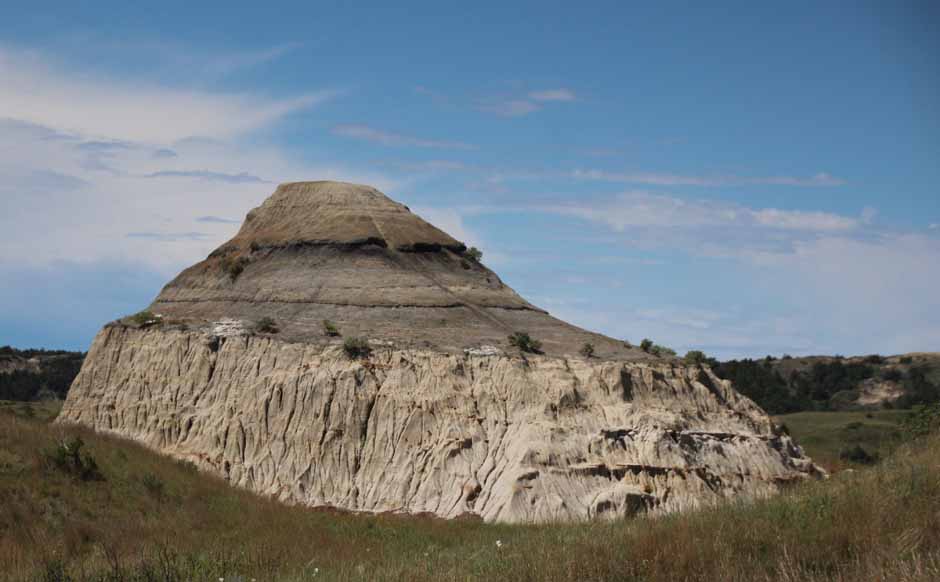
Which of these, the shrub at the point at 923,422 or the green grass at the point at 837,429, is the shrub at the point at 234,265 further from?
the shrub at the point at 923,422

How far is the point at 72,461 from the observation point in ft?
96.6

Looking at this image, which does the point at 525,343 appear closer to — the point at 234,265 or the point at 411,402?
the point at 411,402

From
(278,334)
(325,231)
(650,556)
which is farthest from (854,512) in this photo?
(325,231)

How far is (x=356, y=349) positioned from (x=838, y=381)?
8230cm

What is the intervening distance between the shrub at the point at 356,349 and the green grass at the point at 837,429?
2608 centimetres

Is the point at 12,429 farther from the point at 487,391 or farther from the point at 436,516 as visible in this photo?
the point at 487,391

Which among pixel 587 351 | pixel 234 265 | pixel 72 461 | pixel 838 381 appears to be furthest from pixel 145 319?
pixel 838 381

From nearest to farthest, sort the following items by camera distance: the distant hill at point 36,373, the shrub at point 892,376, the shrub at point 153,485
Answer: the shrub at point 153,485, the distant hill at point 36,373, the shrub at point 892,376

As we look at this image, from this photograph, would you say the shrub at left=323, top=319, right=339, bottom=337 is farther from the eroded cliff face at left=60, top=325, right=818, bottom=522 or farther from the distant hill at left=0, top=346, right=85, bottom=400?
the distant hill at left=0, top=346, right=85, bottom=400

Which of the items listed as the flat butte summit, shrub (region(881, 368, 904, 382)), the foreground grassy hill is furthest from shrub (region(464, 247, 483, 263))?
shrub (region(881, 368, 904, 382))

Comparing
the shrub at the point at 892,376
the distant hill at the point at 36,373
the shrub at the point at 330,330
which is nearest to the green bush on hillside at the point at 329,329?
the shrub at the point at 330,330

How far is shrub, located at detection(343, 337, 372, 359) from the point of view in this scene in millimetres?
Answer: 48594

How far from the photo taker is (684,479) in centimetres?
4150

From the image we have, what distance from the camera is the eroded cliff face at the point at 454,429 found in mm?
41594
